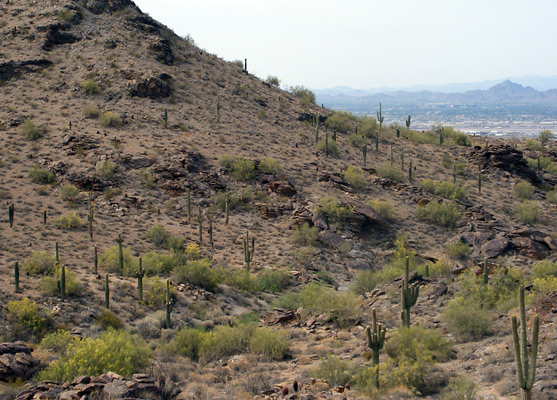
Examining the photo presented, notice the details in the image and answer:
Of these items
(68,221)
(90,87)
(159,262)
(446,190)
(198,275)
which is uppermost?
(90,87)

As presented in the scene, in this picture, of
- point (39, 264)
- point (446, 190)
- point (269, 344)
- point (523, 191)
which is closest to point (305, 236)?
point (446, 190)

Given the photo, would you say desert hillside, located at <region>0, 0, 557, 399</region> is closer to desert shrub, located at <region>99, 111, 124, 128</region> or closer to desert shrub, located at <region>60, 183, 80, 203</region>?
desert shrub, located at <region>60, 183, 80, 203</region>

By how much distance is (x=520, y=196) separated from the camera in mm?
36188

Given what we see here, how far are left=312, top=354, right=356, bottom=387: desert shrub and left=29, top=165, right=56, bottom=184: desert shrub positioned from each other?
839 inches

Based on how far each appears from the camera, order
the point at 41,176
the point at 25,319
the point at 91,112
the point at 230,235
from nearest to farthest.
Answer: the point at 25,319 → the point at 230,235 → the point at 41,176 → the point at 91,112

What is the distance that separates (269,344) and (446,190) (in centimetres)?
2263

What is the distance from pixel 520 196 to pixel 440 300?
21294 mm

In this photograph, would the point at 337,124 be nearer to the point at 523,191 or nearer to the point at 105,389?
the point at 523,191

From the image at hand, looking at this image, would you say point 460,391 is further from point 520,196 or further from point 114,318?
point 520,196

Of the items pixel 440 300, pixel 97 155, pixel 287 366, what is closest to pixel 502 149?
pixel 440 300

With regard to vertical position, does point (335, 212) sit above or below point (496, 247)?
above

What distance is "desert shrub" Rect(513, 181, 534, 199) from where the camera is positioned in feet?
119

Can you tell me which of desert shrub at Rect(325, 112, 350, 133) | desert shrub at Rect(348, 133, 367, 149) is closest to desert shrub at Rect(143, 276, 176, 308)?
desert shrub at Rect(348, 133, 367, 149)

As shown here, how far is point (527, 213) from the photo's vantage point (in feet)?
107
